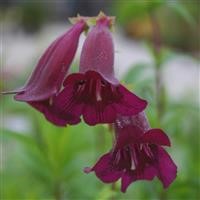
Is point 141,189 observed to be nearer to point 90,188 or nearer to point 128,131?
point 90,188

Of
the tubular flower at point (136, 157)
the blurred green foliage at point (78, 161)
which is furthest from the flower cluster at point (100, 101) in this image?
the blurred green foliage at point (78, 161)

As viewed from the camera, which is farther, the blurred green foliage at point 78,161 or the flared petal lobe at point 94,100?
the blurred green foliage at point 78,161

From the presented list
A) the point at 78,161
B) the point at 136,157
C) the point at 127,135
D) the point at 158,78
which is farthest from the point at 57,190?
the point at 127,135

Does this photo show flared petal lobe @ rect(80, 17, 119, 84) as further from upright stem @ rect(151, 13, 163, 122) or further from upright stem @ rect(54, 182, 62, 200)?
upright stem @ rect(54, 182, 62, 200)

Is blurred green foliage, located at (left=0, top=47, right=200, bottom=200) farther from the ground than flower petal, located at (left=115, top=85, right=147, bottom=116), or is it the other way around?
Result: flower petal, located at (left=115, top=85, right=147, bottom=116)

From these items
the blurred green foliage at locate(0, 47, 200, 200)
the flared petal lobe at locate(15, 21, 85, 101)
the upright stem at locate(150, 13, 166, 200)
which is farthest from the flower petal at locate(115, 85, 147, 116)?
the upright stem at locate(150, 13, 166, 200)

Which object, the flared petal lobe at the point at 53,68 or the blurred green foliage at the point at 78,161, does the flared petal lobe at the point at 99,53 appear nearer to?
the flared petal lobe at the point at 53,68

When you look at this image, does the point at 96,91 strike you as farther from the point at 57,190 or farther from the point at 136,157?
the point at 57,190
